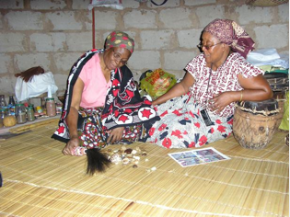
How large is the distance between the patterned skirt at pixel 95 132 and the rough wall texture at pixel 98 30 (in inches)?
60.6

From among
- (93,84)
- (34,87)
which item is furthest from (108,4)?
(93,84)

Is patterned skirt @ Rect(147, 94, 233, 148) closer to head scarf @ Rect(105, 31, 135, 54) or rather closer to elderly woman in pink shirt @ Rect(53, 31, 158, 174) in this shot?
elderly woman in pink shirt @ Rect(53, 31, 158, 174)

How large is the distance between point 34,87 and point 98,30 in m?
1.23

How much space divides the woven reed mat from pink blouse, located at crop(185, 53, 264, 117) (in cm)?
53

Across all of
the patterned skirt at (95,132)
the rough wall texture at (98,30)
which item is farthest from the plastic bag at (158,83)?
the patterned skirt at (95,132)

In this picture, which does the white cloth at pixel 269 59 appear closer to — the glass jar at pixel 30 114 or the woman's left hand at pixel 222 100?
the woman's left hand at pixel 222 100

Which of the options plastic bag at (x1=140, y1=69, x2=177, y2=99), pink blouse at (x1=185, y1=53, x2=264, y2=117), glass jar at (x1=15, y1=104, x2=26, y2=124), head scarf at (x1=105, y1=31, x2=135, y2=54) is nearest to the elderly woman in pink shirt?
head scarf at (x1=105, y1=31, x2=135, y2=54)

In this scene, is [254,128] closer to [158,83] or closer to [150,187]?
[150,187]

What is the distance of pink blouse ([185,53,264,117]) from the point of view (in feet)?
7.63

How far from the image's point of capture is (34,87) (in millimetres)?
3816

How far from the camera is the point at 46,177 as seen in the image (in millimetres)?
1979

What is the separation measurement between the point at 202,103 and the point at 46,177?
1.57m

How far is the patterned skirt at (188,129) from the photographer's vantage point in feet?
8.10

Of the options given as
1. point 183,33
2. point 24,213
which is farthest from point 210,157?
point 183,33
